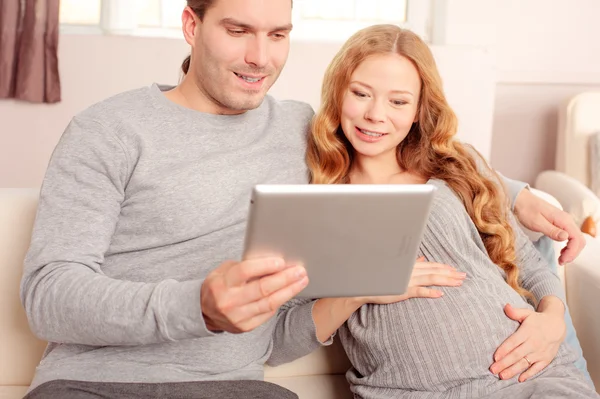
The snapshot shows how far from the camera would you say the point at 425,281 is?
1507mm

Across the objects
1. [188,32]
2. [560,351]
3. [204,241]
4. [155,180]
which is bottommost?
[560,351]

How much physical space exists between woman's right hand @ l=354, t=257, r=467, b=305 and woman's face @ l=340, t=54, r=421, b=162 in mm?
265

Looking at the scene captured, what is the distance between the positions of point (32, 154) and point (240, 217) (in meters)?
1.87

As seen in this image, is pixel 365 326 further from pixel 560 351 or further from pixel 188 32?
pixel 188 32

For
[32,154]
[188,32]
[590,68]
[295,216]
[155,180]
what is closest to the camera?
[295,216]

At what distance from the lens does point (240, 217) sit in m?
1.52

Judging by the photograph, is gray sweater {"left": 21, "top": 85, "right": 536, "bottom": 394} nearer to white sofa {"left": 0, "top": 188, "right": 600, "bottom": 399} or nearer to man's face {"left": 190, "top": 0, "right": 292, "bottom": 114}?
man's face {"left": 190, "top": 0, "right": 292, "bottom": 114}

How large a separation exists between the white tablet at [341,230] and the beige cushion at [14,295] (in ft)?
2.30

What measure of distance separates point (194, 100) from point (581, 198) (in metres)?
1.48

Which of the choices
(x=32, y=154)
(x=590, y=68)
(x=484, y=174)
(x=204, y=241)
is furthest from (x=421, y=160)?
(x=590, y=68)

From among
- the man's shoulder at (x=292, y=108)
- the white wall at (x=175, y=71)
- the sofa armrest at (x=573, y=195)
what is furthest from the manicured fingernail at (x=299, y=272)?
the white wall at (x=175, y=71)

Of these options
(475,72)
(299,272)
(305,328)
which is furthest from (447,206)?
(475,72)

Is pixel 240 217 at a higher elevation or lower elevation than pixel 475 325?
higher

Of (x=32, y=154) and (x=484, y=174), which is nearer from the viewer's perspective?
(x=484, y=174)
